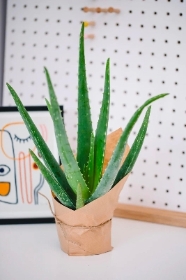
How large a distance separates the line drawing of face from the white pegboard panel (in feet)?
0.40

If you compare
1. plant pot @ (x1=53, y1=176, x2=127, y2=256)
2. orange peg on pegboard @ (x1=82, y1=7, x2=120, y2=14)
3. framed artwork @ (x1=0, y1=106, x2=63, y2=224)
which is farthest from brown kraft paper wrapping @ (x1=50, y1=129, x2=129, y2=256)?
orange peg on pegboard @ (x1=82, y1=7, x2=120, y2=14)

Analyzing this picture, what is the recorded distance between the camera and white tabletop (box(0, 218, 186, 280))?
0.46 metres

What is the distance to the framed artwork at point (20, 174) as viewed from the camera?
2.25 ft

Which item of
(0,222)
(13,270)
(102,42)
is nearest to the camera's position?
(13,270)

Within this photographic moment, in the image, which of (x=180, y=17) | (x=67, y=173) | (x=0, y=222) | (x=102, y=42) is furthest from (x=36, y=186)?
(x=180, y=17)

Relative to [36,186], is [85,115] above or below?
above

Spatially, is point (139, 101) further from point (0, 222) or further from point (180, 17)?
point (0, 222)

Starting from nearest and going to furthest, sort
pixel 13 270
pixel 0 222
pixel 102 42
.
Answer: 1. pixel 13 270
2. pixel 0 222
3. pixel 102 42

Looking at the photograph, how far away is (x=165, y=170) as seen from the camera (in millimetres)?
738

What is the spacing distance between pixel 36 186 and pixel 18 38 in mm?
393

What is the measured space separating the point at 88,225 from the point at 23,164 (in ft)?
0.87

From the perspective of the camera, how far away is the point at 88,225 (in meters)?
0.50

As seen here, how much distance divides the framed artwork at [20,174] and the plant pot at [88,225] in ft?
0.56

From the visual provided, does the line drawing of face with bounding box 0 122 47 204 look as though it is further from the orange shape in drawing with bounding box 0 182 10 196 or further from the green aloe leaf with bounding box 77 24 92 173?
the green aloe leaf with bounding box 77 24 92 173
